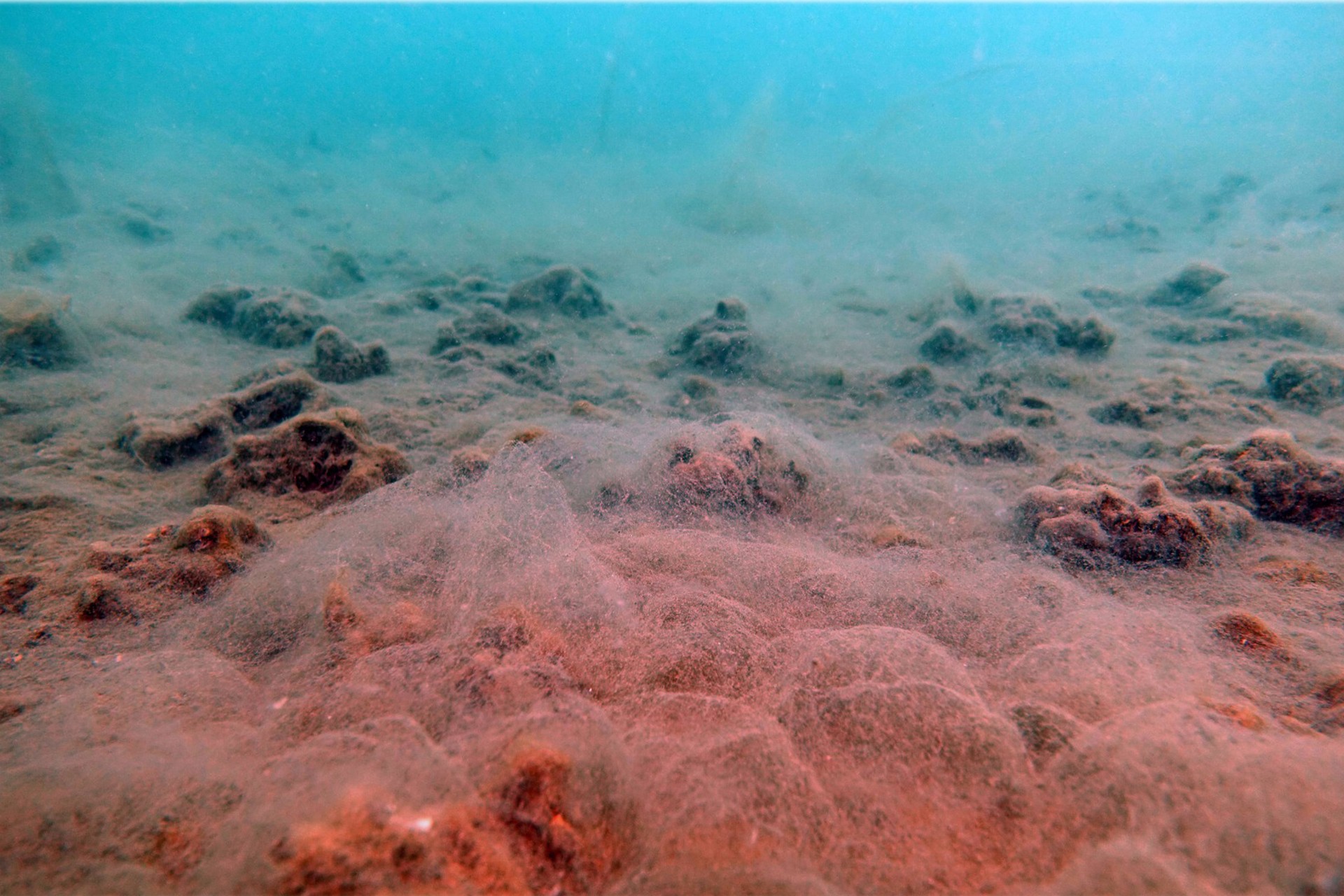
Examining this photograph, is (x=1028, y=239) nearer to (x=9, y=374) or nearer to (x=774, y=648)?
(x=774, y=648)

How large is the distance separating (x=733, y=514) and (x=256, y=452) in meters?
3.73

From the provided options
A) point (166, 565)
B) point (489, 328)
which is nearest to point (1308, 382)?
point (166, 565)

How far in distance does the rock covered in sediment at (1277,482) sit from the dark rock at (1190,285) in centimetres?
829

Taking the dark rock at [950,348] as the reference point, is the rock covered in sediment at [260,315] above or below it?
below

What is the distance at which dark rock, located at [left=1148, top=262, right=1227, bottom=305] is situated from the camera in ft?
31.5

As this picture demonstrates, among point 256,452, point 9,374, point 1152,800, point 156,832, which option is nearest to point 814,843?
point 1152,800

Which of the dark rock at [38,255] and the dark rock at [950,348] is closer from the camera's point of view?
the dark rock at [950,348]

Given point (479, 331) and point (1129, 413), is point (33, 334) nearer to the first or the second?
point (479, 331)

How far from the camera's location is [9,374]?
5.53 metres

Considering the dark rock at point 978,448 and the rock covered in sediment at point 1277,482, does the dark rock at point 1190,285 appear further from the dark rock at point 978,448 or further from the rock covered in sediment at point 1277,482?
the rock covered in sediment at point 1277,482

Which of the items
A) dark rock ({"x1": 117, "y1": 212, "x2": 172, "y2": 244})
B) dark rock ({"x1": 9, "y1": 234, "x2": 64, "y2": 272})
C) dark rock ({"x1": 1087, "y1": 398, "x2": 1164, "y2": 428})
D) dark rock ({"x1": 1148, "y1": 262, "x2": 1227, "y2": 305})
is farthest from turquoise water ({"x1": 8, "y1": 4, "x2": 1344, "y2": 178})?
dark rock ({"x1": 1087, "y1": 398, "x2": 1164, "y2": 428})

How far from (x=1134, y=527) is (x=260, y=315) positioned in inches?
448

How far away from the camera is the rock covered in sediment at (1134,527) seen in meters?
2.99

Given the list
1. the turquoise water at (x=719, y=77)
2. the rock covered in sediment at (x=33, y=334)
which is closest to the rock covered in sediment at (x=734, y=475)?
the rock covered in sediment at (x=33, y=334)
